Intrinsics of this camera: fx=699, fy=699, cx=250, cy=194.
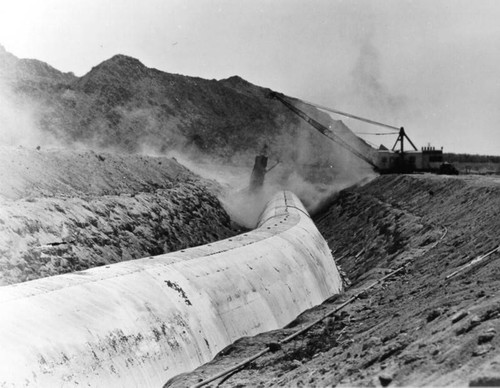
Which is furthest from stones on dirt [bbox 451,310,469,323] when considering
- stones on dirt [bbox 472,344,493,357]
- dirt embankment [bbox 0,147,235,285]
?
dirt embankment [bbox 0,147,235,285]

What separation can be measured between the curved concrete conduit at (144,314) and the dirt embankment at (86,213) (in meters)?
4.74

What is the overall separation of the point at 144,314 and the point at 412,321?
506cm

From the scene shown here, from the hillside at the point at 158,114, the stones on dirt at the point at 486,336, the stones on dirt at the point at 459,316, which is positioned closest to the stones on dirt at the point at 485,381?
the stones on dirt at the point at 486,336

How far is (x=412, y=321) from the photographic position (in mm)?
11484

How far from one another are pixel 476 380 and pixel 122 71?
313 feet

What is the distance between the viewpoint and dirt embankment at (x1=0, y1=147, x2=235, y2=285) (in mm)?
20375

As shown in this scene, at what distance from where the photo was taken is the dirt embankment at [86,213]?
20.4 meters

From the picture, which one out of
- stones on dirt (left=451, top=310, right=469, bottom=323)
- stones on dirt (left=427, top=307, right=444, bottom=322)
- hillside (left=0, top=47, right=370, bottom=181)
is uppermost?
hillside (left=0, top=47, right=370, bottom=181)

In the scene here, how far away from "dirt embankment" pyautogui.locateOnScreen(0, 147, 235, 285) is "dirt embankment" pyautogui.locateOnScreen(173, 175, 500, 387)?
7633mm

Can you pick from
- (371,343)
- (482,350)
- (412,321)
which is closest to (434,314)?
(412,321)

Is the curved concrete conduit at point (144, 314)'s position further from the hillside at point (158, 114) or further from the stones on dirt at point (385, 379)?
the hillside at point (158, 114)

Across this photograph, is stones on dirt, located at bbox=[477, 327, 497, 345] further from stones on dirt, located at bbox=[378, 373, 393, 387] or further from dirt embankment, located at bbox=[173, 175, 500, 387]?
stones on dirt, located at bbox=[378, 373, 393, 387]

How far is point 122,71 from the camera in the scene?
323ft

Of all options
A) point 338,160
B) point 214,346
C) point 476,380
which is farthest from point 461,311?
point 338,160
